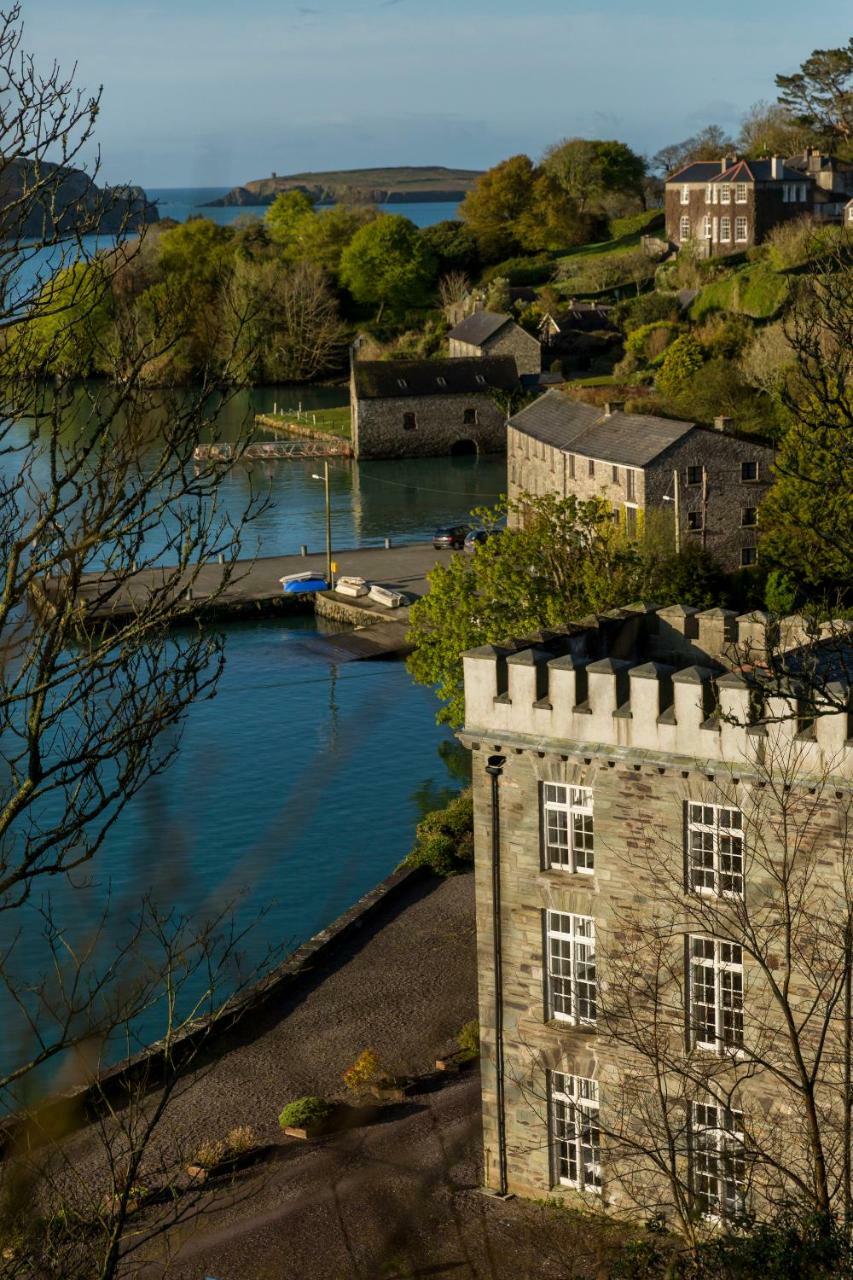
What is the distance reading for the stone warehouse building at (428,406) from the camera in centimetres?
11338

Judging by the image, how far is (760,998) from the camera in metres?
24.2

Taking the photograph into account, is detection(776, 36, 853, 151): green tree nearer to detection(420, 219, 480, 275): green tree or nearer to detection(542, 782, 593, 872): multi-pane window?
detection(420, 219, 480, 275): green tree

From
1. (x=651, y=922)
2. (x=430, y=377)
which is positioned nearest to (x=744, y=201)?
(x=430, y=377)

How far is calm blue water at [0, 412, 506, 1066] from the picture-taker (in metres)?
43.1

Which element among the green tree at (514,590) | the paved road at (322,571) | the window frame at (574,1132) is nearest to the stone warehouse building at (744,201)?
the paved road at (322,571)

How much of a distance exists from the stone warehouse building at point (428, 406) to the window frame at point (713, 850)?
89.9m

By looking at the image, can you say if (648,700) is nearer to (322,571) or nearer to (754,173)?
(322,571)

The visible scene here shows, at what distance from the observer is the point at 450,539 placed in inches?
3273

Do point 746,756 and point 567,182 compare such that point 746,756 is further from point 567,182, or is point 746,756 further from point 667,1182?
point 567,182

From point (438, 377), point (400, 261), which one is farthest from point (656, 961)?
point (400, 261)

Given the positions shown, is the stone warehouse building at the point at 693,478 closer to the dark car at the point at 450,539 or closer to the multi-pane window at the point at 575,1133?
the dark car at the point at 450,539

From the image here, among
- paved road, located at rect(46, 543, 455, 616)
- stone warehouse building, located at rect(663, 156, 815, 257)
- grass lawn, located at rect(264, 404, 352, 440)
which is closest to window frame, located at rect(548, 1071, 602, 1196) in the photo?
paved road, located at rect(46, 543, 455, 616)

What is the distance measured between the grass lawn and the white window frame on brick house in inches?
3729

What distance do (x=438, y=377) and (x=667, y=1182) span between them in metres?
93.1
